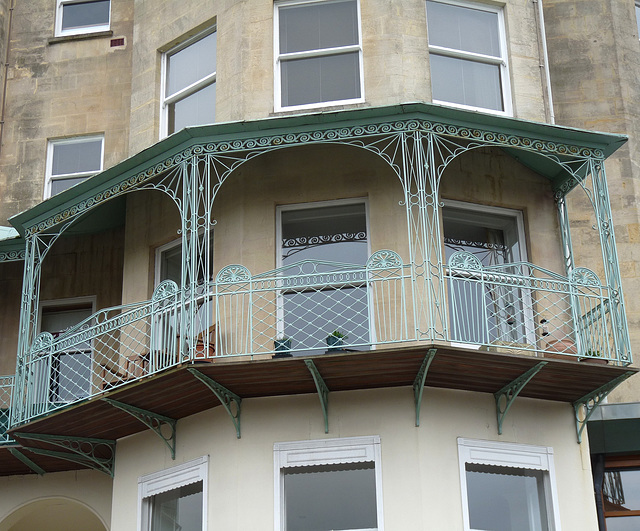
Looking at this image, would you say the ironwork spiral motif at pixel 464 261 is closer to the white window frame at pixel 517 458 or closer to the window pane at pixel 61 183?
the white window frame at pixel 517 458

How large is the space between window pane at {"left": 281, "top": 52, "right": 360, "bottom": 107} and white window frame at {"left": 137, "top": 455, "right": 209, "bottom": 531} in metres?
5.26

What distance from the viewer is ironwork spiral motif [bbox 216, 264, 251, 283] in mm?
14102

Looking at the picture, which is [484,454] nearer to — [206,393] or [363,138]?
[206,393]

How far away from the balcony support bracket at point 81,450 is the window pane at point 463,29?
767 centimetres

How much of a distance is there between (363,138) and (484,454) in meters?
4.56

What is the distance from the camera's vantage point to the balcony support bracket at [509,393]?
13750mm

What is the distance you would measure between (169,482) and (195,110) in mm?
5725

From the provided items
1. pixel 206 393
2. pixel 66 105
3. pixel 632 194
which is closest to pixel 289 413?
pixel 206 393

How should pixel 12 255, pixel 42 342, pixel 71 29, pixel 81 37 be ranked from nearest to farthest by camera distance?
1. pixel 42 342
2. pixel 12 255
3. pixel 81 37
4. pixel 71 29

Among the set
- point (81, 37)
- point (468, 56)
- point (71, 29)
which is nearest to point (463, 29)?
point (468, 56)

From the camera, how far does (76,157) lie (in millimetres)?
19953

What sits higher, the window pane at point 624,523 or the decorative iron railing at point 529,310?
the decorative iron railing at point 529,310

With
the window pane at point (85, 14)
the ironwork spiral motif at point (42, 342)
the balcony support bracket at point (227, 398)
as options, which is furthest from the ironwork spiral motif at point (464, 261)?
the window pane at point (85, 14)

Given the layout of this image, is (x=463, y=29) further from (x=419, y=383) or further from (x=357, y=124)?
(x=419, y=383)
